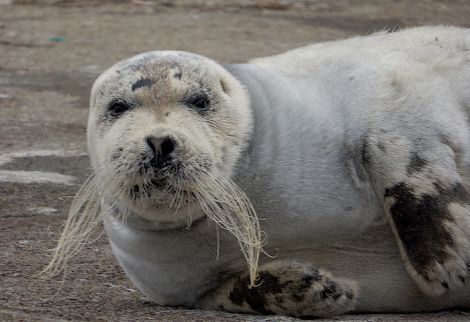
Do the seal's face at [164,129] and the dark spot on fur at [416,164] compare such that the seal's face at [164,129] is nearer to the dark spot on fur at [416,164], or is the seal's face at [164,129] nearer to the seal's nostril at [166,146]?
the seal's nostril at [166,146]

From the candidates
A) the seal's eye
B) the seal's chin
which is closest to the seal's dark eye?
the seal's eye

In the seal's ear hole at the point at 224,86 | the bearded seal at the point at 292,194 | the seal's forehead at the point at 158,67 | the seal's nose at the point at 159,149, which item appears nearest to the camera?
the seal's nose at the point at 159,149

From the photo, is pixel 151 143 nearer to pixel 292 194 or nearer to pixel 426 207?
pixel 292 194

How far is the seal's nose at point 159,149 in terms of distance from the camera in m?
4.16

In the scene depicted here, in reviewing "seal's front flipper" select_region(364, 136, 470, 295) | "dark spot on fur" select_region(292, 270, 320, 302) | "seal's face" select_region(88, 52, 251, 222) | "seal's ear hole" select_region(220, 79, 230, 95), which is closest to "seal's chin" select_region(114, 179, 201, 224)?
"seal's face" select_region(88, 52, 251, 222)

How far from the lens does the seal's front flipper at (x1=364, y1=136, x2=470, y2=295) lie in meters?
4.52

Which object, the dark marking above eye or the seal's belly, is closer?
the dark marking above eye

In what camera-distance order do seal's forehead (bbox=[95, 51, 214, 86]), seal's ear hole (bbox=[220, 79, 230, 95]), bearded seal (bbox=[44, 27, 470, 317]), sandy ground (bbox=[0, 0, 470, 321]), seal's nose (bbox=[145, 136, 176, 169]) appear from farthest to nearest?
sandy ground (bbox=[0, 0, 470, 321]) → seal's ear hole (bbox=[220, 79, 230, 95]) → seal's forehead (bbox=[95, 51, 214, 86]) → bearded seal (bbox=[44, 27, 470, 317]) → seal's nose (bbox=[145, 136, 176, 169])

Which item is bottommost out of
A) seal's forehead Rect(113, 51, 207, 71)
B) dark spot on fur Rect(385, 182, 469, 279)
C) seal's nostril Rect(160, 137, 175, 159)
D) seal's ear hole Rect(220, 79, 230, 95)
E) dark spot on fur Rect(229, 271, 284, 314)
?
dark spot on fur Rect(229, 271, 284, 314)

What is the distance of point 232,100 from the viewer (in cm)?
476

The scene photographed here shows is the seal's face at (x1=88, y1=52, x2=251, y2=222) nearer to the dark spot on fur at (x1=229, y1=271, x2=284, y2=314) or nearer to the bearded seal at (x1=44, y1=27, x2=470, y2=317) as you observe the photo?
the bearded seal at (x1=44, y1=27, x2=470, y2=317)

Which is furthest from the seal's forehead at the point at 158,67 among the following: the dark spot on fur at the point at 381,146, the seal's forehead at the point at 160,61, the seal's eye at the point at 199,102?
the dark spot on fur at the point at 381,146

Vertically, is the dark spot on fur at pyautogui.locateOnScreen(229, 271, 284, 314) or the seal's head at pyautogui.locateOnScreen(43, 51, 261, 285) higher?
the seal's head at pyautogui.locateOnScreen(43, 51, 261, 285)

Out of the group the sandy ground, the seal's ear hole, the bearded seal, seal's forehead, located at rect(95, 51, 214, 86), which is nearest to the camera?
the bearded seal
